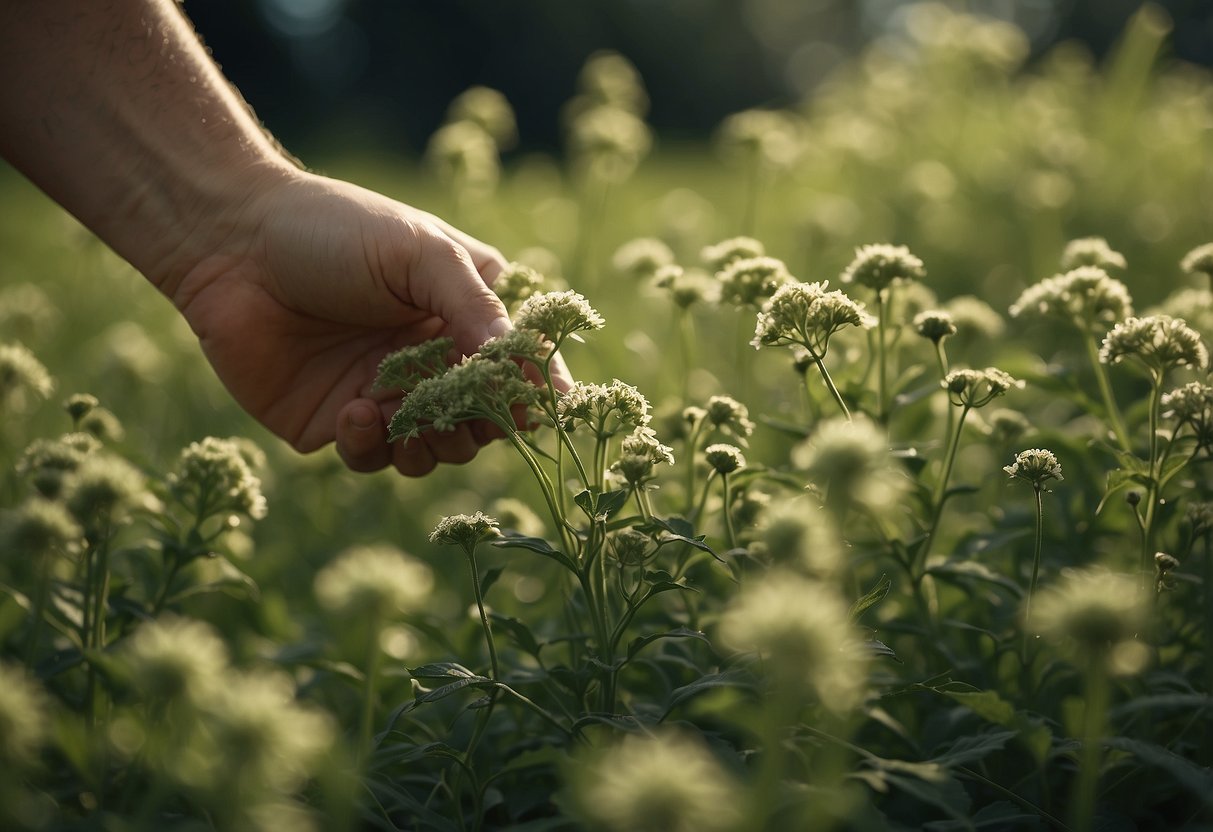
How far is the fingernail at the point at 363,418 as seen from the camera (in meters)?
2.88

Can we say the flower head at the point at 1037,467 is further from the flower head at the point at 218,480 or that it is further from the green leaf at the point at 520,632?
the flower head at the point at 218,480

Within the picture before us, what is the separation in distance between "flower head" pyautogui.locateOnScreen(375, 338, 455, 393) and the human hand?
15cm

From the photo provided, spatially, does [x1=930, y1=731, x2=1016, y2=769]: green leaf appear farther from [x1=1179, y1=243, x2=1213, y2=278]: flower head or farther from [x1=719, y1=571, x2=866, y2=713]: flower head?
[x1=1179, y1=243, x2=1213, y2=278]: flower head

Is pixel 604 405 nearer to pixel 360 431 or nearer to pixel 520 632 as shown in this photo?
pixel 520 632

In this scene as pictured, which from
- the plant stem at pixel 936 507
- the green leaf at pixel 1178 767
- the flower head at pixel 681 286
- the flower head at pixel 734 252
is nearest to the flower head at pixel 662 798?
the green leaf at pixel 1178 767

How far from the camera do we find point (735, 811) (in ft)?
4.61

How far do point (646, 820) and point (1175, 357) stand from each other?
170 centimetres

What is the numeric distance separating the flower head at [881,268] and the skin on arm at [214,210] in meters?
1.11

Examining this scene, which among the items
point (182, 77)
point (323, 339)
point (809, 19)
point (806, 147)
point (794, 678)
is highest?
point (809, 19)

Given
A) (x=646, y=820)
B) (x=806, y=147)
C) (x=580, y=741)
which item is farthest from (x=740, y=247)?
(x=806, y=147)

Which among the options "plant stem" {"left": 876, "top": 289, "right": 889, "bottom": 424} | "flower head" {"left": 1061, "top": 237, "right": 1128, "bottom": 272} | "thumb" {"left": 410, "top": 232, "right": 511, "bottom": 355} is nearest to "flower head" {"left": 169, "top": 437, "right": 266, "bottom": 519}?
"thumb" {"left": 410, "top": 232, "right": 511, "bottom": 355}

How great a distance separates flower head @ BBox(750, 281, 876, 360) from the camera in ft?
7.59

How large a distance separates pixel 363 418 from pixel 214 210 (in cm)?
89

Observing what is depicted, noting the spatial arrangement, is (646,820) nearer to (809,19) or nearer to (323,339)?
(323,339)
